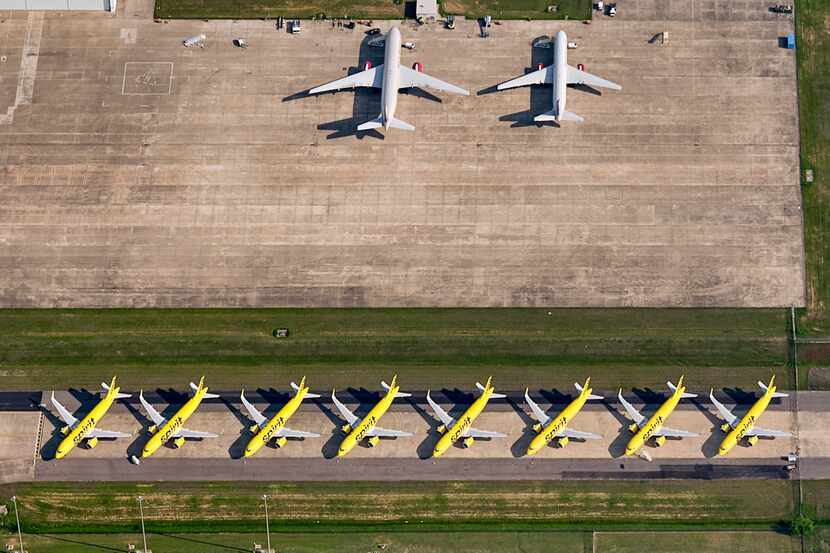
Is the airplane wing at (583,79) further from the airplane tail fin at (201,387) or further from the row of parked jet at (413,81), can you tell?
the airplane tail fin at (201,387)

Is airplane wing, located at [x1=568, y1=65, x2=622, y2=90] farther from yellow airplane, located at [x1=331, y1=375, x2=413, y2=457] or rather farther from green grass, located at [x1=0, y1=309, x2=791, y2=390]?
yellow airplane, located at [x1=331, y1=375, x2=413, y2=457]

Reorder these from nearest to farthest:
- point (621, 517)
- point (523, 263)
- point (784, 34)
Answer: point (621, 517), point (523, 263), point (784, 34)

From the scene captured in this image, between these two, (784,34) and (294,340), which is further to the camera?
(784,34)

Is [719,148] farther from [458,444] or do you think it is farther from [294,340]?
[294,340]

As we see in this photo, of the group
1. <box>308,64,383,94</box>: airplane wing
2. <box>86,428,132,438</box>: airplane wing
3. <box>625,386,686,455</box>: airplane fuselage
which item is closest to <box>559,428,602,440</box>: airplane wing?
<box>625,386,686,455</box>: airplane fuselage

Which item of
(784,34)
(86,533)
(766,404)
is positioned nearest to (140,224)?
(86,533)

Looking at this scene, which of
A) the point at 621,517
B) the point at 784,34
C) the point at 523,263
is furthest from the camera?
the point at 784,34
